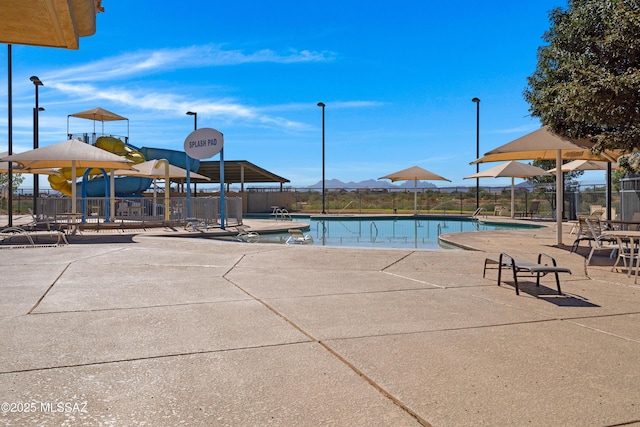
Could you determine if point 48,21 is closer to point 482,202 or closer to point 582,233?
point 582,233

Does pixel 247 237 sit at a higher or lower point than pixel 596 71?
lower

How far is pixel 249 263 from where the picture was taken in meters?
10.7

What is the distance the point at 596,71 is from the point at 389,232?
45.1 feet

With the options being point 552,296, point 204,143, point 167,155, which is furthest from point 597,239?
point 167,155

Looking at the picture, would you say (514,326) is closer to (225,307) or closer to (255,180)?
(225,307)

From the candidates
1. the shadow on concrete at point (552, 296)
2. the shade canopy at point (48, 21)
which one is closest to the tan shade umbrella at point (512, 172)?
the shadow on concrete at point (552, 296)

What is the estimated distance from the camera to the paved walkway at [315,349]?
3.49 metres

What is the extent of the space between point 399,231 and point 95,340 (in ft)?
63.9

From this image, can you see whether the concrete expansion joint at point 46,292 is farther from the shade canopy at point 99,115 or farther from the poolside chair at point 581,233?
the shade canopy at point 99,115

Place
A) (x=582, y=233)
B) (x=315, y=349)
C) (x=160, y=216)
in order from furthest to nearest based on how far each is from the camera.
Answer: (x=160, y=216)
(x=582, y=233)
(x=315, y=349)

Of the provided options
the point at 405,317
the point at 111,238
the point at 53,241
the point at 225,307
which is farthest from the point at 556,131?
the point at 53,241

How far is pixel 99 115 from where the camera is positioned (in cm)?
3288

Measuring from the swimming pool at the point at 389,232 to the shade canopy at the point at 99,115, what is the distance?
43.1ft

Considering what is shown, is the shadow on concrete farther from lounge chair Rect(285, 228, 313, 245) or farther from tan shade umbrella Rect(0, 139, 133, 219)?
tan shade umbrella Rect(0, 139, 133, 219)
